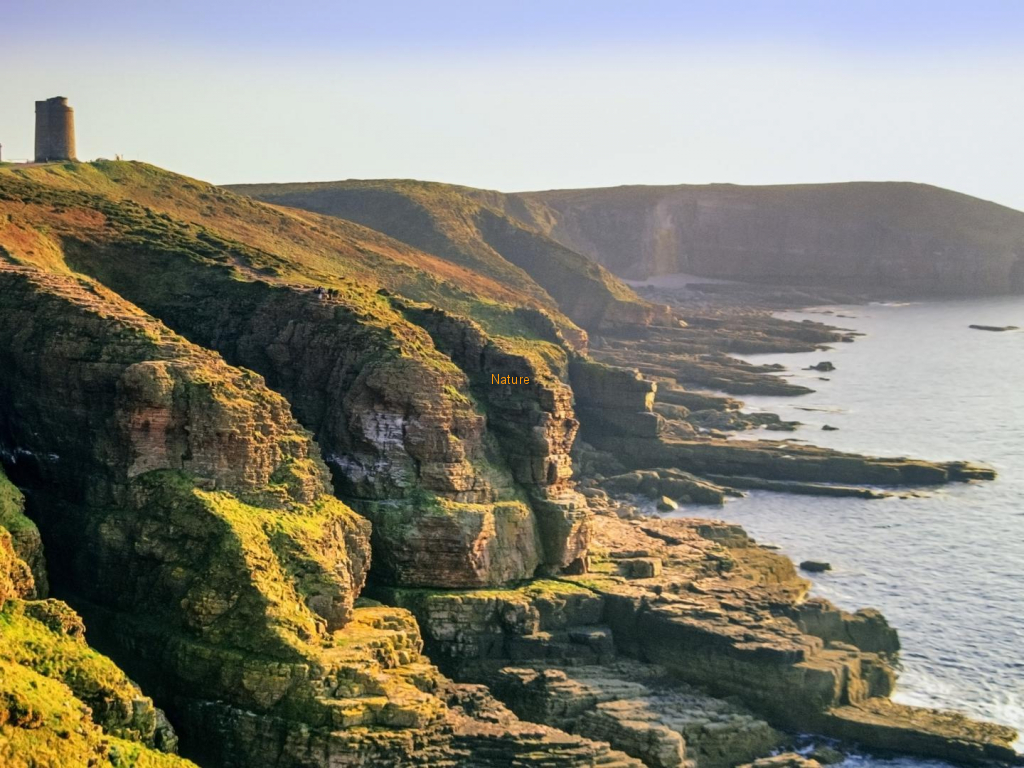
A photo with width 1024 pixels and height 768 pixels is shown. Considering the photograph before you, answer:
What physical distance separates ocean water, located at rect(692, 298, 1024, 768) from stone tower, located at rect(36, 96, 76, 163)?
41.5 m

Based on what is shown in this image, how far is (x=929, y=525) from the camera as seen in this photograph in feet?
319

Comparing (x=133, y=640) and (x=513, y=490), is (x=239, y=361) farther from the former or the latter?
(x=133, y=640)

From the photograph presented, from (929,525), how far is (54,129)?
2037 inches

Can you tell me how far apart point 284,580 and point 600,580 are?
54.4 ft

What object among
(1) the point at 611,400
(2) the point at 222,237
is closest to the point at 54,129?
(2) the point at 222,237

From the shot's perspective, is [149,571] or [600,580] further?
A: [600,580]

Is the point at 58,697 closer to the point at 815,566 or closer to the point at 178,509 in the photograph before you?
the point at 178,509

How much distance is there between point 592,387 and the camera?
110 metres

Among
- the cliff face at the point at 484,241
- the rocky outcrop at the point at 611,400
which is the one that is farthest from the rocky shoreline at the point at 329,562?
the cliff face at the point at 484,241

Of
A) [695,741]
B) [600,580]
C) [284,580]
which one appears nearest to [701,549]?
[600,580]

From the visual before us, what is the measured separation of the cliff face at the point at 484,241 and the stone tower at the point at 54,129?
51921mm

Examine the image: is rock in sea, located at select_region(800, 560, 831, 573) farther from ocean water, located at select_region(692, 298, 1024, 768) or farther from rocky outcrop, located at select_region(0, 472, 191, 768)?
rocky outcrop, located at select_region(0, 472, 191, 768)

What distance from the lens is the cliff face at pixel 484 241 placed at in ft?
511

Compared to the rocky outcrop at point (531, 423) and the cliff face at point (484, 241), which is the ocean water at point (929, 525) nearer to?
the rocky outcrop at point (531, 423)
